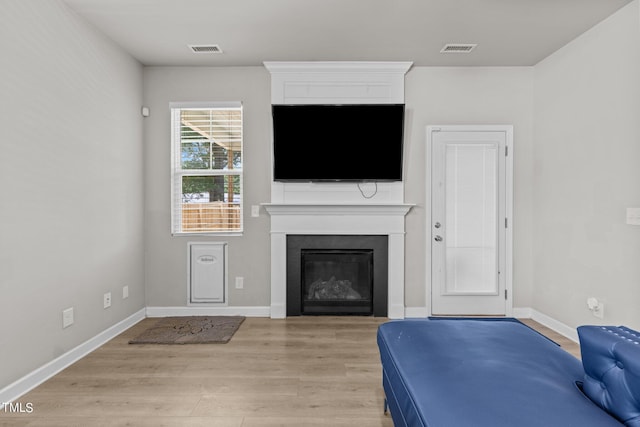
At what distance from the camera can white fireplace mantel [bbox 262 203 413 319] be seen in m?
4.05

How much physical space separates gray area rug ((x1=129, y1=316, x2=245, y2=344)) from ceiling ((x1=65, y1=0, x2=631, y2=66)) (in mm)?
2744

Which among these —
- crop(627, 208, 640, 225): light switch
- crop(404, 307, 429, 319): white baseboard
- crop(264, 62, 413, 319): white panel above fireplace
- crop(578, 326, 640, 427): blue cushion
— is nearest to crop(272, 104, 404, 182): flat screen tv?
crop(264, 62, 413, 319): white panel above fireplace

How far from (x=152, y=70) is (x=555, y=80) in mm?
4235

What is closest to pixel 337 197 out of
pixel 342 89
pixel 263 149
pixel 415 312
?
pixel 263 149

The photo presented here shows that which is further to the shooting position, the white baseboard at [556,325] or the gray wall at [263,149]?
the gray wall at [263,149]

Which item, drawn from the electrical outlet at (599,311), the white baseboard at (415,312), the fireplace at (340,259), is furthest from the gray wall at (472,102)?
the electrical outlet at (599,311)

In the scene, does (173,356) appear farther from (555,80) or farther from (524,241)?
(555,80)

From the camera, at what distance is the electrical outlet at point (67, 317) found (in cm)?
281

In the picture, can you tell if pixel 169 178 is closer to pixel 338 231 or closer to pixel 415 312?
pixel 338 231

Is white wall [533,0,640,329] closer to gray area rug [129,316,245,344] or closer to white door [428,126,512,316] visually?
white door [428,126,512,316]

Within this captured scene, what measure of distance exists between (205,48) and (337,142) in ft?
5.23

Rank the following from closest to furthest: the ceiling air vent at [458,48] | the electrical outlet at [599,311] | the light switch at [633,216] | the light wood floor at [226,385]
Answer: the light wood floor at [226,385] < the light switch at [633,216] < the electrical outlet at [599,311] < the ceiling air vent at [458,48]

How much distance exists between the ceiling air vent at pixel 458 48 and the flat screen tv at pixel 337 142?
27.1 inches

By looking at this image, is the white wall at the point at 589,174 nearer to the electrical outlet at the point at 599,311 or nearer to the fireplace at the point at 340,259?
the electrical outlet at the point at 599,311
